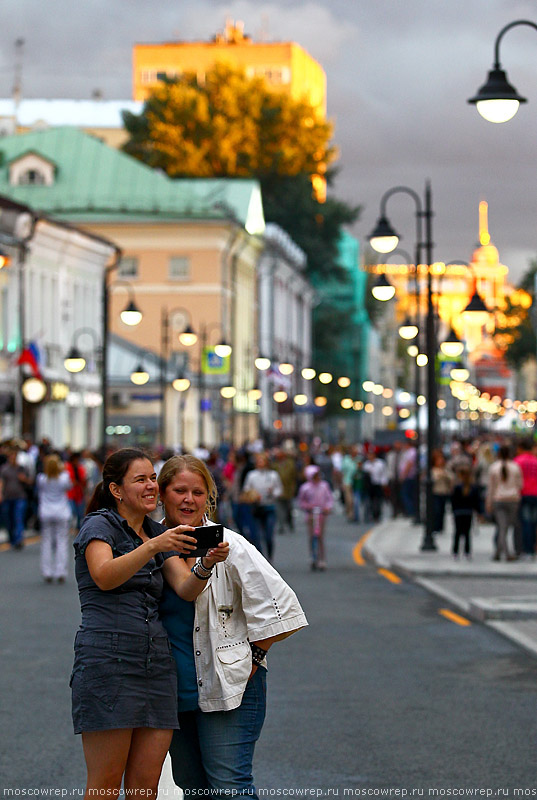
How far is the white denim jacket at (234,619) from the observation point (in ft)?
18.9

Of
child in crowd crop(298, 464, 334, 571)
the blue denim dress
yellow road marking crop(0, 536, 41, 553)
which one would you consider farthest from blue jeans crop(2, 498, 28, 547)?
the blue denim dress

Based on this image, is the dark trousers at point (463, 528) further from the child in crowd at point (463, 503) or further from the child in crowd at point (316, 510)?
the child in crowd at point (316, 510)

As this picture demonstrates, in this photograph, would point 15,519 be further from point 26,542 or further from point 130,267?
point 130,267

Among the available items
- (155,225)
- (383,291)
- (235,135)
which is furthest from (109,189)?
(383,291)

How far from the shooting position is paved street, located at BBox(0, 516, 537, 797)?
29.6 feet

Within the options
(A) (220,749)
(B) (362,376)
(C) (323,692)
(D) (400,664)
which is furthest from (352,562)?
(B) (362,376)

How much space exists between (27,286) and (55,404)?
3.96 metres

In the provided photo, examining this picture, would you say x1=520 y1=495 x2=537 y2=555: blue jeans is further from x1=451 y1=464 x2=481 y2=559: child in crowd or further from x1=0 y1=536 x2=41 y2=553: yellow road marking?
x1=0 y1=536 x2=41 y2=553: yellow road marking

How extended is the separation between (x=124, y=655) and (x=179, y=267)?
69.9 metres

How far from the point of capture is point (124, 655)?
5.64m

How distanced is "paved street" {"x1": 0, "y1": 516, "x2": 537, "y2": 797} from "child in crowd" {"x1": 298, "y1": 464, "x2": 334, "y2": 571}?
5110 millimetres

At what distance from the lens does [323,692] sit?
12.0 m

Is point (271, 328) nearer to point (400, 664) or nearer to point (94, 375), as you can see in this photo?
point (94, 375)

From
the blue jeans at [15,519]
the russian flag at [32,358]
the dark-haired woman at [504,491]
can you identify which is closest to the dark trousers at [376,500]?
the russian flag at [32,358]
